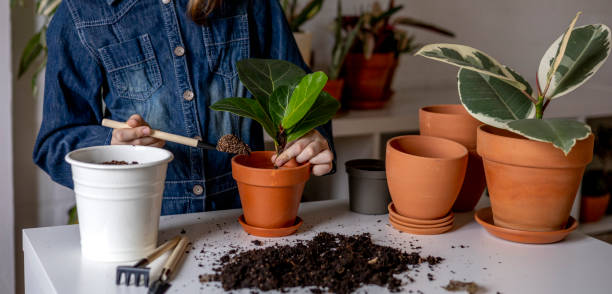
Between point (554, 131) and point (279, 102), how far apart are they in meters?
0.42

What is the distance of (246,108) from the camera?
3.24 ft

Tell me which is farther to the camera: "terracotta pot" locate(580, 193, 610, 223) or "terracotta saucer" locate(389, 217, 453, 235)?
"terracotta pot" locate(580, 193, 610, 223)

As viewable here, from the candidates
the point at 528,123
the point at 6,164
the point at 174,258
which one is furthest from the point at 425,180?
the point at 6,164

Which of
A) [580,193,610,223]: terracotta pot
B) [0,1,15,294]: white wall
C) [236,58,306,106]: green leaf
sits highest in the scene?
[236,58,306,106]: green leaf

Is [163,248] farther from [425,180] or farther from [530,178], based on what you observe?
[530,178]

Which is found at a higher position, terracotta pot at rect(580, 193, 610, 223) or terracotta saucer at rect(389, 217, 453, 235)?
terracotta saucer at rect(389, 217, 453, 235)

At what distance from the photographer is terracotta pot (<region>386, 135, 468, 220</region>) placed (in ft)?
3.28

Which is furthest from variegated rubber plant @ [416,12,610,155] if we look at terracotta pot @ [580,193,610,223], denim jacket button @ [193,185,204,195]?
terracotta pot @ [580,193,610,223]

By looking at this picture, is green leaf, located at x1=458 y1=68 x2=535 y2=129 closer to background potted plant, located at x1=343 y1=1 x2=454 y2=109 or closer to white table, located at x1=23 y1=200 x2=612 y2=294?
white table, located at x1=23 y1=200 x2=612 y2=294

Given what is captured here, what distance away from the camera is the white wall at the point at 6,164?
1.82m

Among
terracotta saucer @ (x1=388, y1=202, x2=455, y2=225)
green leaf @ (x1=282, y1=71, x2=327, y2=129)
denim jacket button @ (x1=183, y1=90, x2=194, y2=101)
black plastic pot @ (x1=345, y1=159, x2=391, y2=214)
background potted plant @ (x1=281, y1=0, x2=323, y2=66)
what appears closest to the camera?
green leaf @ (x1=282, y1=71, x2=327, y2=129)

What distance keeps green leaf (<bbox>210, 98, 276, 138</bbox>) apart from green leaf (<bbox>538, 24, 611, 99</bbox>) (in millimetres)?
470

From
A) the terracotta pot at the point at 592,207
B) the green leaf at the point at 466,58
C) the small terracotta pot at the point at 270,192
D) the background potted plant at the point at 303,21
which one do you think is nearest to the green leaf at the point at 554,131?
the green leaf at the point at 466,58

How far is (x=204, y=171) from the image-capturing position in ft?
4.29
